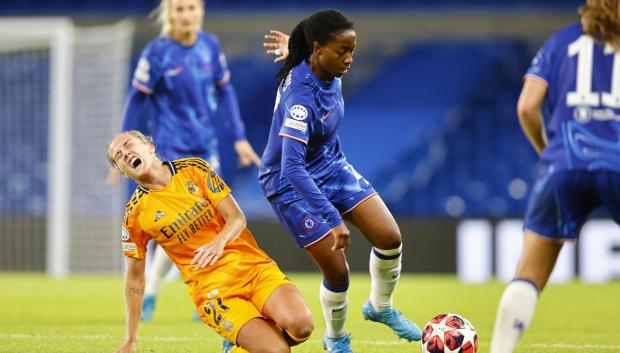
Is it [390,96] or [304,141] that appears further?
[390,96]

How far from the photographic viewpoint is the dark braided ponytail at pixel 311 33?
5.08 m

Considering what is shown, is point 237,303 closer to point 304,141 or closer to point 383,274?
point 304,141

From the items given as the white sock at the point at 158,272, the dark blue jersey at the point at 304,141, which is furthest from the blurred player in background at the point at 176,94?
the dark blue jersey at the point at 304,141

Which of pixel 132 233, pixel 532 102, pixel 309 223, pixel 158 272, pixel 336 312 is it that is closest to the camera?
pixel 532 102

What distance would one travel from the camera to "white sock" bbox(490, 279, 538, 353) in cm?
411

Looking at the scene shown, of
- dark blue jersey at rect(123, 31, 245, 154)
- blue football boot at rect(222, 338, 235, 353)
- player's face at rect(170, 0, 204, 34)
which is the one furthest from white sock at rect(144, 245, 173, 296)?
blue football boot at rect(222, 338, 235, 353)

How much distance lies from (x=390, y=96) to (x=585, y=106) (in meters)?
15.3

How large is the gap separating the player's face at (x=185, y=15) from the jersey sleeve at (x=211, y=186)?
268cm

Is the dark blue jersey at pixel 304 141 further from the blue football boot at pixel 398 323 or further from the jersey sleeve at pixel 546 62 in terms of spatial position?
the jersey sleeve at pixel 546 62

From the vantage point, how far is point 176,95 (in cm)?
765

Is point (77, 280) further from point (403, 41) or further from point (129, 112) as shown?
point (403, 41)

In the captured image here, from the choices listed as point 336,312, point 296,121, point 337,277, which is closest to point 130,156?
point 296,121

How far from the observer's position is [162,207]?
193 inches

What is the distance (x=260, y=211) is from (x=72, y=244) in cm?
374
